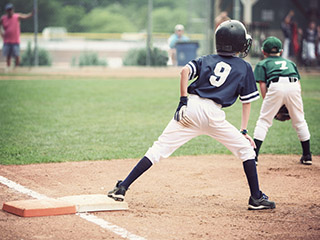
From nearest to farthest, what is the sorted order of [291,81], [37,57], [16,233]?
[16,233] < [291,81] < [37,57]

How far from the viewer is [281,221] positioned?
14.3 feet

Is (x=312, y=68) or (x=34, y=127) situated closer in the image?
(x=34, y=127)

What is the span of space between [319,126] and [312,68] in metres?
13.2

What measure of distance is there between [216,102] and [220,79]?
0.21 m

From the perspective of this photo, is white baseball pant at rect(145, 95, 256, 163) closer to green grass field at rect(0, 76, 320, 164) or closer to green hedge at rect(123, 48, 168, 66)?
green grass field at rect(0, 76, 320, 164)

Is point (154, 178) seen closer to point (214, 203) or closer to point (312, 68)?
point (214, 203)

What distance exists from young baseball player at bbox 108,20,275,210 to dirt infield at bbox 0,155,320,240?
36 centimetres

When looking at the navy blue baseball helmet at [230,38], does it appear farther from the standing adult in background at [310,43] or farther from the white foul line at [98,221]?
the standing adult in background at [310,43]

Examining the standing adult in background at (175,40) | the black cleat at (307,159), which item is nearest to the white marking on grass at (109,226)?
the black cleat at (307,159)

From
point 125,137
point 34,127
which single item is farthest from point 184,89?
point 34,127

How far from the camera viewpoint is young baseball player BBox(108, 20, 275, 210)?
15.0 feet

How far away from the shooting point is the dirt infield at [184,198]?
399 cm

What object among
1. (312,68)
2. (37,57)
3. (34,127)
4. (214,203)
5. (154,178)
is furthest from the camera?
(312,68)

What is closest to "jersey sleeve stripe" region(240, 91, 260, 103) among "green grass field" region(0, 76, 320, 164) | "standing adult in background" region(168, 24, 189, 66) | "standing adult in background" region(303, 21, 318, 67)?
"green grass field" region(0, 76, 320, 164)
